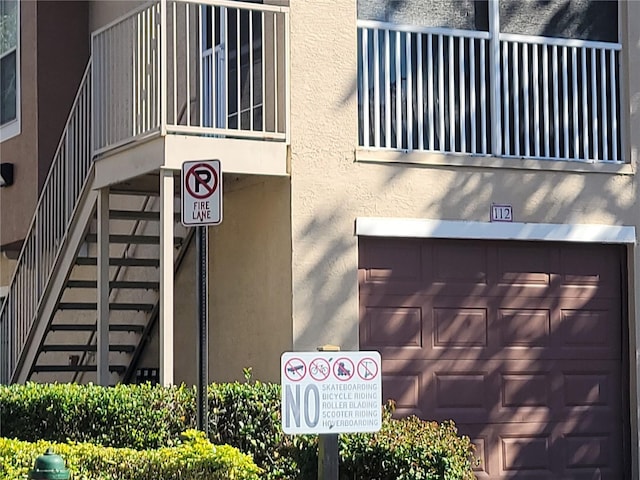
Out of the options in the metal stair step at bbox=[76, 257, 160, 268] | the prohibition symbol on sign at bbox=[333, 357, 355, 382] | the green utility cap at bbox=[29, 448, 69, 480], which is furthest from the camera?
the metal stair step at bbox=[76, 257, 160, 268]

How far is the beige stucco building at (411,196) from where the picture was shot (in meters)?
11.0

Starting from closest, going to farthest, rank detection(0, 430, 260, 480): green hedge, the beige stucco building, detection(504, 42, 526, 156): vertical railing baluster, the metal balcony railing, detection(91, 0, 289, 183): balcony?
detection(0, 430, 260, 480): green hedge → detection(91, 0, 289, 183): balcony → the metal balcony railing → the beige stucco building → detection(504, 42, 526, 156): vertical railing baluster

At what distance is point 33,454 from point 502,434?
4.66 meters

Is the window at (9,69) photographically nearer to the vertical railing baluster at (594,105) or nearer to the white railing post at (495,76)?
the white railing post at (495,76)

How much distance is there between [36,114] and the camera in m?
14.9

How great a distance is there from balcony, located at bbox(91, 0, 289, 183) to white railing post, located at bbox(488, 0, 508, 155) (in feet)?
6.92

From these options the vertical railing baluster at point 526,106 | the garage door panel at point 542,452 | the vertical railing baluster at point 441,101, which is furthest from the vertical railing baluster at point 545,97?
the garage door panel at point 542,452

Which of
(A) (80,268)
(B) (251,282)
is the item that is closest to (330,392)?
(B) (251,282)

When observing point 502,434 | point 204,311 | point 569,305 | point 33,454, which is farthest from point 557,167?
point 33,454

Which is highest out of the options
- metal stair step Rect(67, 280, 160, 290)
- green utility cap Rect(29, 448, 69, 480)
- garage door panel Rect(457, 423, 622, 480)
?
metal stair step Rect(67, 280, 160, 290)

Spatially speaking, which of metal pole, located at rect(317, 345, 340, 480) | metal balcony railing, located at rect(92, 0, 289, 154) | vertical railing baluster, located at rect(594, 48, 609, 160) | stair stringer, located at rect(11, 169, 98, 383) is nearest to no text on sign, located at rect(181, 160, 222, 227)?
metal pole, located at rect(317, 345, 340, 480)

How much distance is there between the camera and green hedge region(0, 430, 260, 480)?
8.19 metres

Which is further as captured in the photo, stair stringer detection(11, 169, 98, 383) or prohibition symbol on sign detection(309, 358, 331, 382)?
stair stringer detection(11, 169, 98, 383)

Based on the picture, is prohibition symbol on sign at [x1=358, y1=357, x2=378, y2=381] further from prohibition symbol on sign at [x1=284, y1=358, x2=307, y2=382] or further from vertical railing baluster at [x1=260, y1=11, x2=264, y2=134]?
vertical railing baluster at [x1=260, y1=11, x2=264, y2=134]
